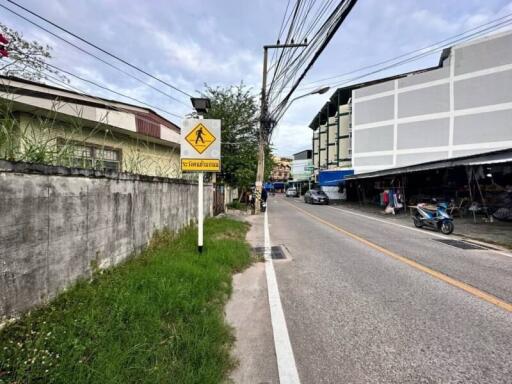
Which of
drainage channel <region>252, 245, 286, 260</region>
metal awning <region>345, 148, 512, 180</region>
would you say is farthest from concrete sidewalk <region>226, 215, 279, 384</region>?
metal awning <region>345, 148, 512, 180</region>

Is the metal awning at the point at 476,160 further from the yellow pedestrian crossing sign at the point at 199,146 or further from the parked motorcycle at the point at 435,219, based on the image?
the yellow pedestrian crossing sign at the point at 199,146

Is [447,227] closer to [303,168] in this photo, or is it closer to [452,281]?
[452,281]

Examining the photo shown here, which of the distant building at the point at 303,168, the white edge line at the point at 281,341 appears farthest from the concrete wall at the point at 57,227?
the distant building at the point at 303,168

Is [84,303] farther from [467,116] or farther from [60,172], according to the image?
[467,116]

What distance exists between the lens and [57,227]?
3.34 m

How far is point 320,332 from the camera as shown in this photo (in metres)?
3.36

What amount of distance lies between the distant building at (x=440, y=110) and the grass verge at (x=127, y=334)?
31540mm

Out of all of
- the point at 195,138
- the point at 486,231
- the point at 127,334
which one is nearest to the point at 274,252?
the point at 195,138

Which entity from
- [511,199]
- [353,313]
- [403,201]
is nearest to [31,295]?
[353,313]

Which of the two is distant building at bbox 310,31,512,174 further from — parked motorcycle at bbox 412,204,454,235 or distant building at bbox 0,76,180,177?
distant building at bbox 0,76,180,177

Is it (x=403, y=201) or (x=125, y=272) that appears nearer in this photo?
(x=125, y=272)

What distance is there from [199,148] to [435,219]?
9700mm

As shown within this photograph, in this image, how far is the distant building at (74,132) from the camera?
3.50m

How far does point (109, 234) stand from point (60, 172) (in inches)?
56.2
